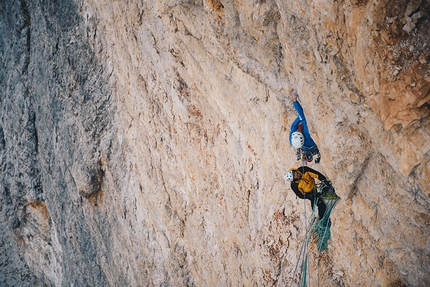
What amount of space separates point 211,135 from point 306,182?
2.33m

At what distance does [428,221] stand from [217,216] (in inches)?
162

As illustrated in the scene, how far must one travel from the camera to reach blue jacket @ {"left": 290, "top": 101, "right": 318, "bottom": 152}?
18.3ft

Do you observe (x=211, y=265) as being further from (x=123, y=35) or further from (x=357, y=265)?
(x=123, y=35)

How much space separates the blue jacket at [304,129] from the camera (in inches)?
219

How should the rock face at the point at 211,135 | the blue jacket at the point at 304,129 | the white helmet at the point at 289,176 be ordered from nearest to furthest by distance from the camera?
1. the rock face at the point at 211,135
2. the blue jacket at the point at 304,129
3. the white helmet at the point at 289,176

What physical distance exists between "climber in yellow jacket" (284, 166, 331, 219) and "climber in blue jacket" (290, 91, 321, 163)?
0.17m

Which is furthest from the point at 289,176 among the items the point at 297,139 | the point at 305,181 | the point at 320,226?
the point at 320,226

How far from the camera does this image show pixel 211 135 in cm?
769

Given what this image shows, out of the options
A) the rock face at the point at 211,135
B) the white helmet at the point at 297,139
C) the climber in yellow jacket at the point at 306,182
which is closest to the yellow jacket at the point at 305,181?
the climber in yellow jacket at the point at 306,182

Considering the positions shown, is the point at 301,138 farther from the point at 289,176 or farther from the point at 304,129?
the point at 289,176

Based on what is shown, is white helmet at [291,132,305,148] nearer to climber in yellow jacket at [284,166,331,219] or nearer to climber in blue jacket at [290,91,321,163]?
climber in blue jacket at [290,91,321,163]

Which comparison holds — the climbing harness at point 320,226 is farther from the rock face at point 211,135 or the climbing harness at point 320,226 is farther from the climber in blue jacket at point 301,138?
the climber in blue jacket at point 301,138

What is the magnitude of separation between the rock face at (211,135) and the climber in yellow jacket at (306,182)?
0.26 m

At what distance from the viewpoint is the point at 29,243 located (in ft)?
52.1
